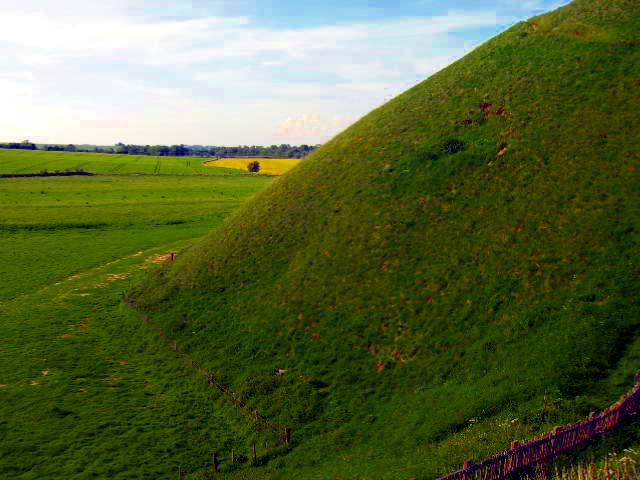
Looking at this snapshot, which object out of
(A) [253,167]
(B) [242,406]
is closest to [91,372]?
(B) [242,406]

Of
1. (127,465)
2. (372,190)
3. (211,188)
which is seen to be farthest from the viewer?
(211,188)

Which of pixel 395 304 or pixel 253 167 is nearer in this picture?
pixel 395 304

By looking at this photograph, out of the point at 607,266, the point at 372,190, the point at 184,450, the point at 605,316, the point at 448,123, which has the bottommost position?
the point at 184,450

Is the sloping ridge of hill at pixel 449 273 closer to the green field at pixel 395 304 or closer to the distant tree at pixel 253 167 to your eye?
the green field at pixel 395 304

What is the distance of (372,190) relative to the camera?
4081 centimetres

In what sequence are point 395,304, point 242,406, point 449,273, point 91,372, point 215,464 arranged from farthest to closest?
1. point 91,372
2. point 449,273
3. point 395,304
4. point 242,406
5. point 215,464

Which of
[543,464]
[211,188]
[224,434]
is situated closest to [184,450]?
[224,434]

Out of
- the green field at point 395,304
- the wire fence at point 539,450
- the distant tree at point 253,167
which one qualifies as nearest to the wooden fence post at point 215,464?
the green field at point 395,304

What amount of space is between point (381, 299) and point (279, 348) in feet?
24.5

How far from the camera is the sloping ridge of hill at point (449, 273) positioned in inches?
858

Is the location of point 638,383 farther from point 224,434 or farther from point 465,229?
point 224,434

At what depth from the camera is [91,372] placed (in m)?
32.2

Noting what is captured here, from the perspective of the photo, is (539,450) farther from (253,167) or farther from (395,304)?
(253,167)

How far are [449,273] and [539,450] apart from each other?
47.5ft
